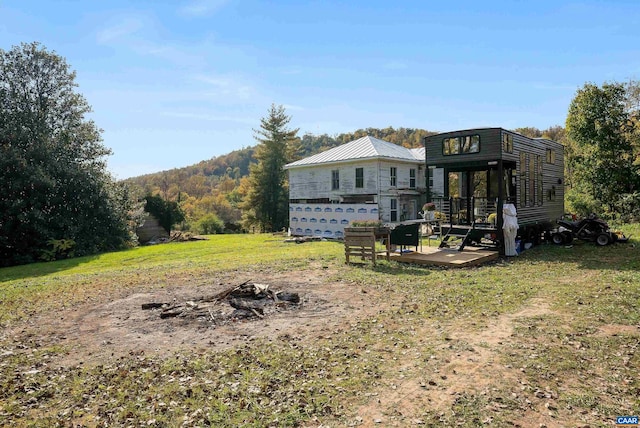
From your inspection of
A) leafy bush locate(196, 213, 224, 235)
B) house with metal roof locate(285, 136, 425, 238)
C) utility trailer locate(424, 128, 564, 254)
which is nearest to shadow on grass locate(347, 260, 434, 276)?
utility trailer locate(424, 128, 564, 254)

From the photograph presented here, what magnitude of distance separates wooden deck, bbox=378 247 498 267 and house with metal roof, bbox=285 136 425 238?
837cm

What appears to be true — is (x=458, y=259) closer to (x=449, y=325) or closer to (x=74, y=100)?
(x=449, y=325)

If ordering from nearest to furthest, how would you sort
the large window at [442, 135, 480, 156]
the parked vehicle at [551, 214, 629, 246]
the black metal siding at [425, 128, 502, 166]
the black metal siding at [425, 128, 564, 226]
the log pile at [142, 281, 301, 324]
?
the log pile at [142, 281, 301, 324], the black metal siding at [425, 128, 502, 166], the black metal siding at [425, 128, 564, 226], the large window at [442, 135, 480, 156], the parked vehicle at [551, 214, 629, 246]

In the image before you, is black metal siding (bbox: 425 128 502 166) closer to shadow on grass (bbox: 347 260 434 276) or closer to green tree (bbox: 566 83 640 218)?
shadow on grass (bbox: 347 260 434 276)

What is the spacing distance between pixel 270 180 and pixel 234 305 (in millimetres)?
32692

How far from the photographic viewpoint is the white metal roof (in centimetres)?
2485

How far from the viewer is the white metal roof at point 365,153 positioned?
81.5ft

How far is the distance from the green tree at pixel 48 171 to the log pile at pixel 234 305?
17.9 meters

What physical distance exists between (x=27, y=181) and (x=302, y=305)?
69.0 feet

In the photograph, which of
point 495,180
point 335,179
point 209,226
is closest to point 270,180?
point 209,226

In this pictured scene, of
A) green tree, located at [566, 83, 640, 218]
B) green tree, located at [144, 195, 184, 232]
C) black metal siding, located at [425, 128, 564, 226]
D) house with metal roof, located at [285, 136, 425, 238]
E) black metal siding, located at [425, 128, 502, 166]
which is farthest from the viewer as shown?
green tree, located at [144, 195, 184, 232]

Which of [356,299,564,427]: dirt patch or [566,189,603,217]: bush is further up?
[566,189,603,217]: bush

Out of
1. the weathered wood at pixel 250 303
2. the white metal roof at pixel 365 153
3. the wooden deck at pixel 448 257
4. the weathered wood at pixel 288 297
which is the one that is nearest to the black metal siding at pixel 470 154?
the wooden deck at pixel 448 257

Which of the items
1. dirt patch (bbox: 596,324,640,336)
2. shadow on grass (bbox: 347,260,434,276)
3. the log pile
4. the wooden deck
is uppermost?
the wooden deck
